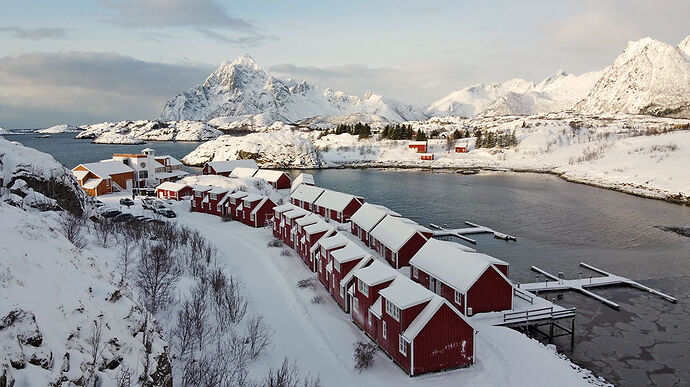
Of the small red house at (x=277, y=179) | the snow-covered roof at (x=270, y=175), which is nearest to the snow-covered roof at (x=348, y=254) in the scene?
the small red house at (x=277, y=179)

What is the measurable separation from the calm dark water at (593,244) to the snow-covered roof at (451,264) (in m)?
5.43

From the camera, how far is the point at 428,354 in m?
18.8

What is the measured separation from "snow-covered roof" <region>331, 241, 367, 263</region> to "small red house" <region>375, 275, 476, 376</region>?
5672mm

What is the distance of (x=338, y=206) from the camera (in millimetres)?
44875

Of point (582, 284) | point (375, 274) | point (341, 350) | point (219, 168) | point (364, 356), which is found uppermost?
point (219, 168)

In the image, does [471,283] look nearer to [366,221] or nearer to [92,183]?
[366,221]

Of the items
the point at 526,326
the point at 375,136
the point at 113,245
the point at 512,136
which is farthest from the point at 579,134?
the point at 113,245

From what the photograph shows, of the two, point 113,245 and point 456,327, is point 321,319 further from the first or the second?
point 113,245

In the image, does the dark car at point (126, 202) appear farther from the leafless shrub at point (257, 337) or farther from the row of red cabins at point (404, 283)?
the leafless shrub at point (257, 337)

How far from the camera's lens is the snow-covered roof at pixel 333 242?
27886 mm

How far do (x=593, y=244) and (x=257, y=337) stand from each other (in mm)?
33716

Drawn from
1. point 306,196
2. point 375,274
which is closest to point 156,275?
point 375,274

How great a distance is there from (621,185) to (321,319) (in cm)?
6932

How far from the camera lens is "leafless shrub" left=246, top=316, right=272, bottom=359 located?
1788 centimetres
